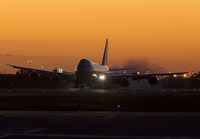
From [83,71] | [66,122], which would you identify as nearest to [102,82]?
[83,71]

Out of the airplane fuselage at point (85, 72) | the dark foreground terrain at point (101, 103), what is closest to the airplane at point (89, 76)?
the airplane fuselage at point (85, 72)

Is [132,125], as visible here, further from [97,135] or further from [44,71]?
[44,71]

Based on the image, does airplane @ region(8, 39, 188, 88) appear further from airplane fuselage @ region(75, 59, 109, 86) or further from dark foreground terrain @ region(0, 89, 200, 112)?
dark foreground terrain @ region(0, 89, 200, 112)

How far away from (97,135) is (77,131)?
1.47 metres

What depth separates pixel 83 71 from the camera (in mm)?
82625

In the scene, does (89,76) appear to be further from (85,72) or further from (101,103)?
(101,103)

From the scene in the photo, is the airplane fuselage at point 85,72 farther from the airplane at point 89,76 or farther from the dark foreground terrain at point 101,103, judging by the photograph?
the dark foreground terrain at point 101,103

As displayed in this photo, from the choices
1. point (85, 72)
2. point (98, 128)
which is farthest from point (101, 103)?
point (85, 72)

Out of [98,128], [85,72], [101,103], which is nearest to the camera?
[98,128]

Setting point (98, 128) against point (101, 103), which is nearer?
point (98, 128)

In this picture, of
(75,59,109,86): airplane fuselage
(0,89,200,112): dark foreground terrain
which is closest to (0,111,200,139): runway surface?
(0,89,200,112): dark foreground terrain

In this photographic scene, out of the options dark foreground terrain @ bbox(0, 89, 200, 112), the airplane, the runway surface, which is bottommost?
the runway surface

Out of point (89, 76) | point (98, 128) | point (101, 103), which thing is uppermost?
point (89, 76)

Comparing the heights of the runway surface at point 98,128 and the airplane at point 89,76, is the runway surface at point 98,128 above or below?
below
